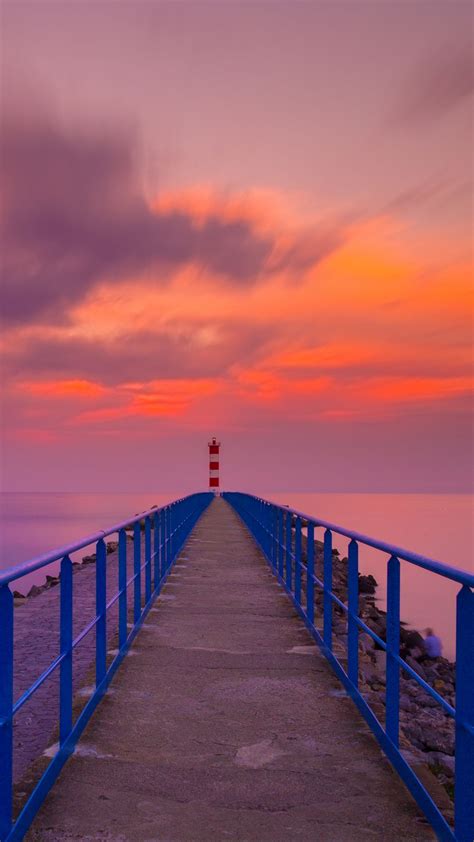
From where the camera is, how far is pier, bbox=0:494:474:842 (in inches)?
150

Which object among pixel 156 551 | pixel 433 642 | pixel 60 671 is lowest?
pixel 433 642

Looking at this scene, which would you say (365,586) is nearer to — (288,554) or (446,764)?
(288,554)

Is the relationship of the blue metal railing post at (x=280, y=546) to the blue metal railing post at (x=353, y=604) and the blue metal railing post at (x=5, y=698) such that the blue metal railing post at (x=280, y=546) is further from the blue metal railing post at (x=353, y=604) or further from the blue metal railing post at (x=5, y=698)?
the blue metal railing post at (x=5, y=698)

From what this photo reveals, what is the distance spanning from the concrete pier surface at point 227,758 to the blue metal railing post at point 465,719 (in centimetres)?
61

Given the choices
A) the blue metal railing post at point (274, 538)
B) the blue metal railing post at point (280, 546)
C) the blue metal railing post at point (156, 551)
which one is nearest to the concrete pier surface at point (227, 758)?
the blue metal railing post at point (156, 551)

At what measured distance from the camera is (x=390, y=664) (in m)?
4.59

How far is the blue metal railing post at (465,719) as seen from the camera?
3215 mm

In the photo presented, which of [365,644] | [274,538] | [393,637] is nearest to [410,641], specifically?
[365,644]

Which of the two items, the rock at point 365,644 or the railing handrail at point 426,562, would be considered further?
the rock at point 365,644

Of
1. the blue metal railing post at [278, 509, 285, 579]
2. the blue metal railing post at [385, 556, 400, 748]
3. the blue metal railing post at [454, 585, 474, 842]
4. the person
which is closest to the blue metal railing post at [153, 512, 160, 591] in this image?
the blue metal railing post at [278, 509, 285, 579]

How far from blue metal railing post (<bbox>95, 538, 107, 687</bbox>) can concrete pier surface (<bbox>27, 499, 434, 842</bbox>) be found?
291 mm

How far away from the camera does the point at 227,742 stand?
16.9ft

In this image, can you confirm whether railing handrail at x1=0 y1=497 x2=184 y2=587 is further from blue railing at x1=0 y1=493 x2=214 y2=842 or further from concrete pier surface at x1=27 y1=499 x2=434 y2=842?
concrete pier surface at x1=27 y1=499 x2=434 y2=842

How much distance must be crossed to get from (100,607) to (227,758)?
4.93 feet
